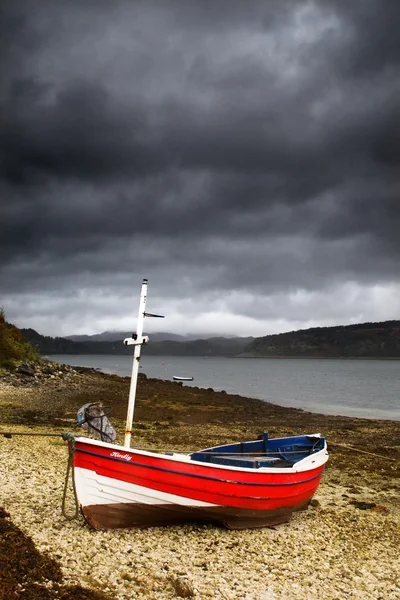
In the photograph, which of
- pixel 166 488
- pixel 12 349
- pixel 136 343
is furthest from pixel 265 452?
pixel 12 349

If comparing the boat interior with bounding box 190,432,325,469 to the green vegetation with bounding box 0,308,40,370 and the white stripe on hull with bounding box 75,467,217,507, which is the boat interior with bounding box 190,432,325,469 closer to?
the white stripe on hull with bounding box 75,467,217,507

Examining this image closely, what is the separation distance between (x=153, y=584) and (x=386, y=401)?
6059cm

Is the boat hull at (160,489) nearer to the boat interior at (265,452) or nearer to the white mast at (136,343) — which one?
the white mast at (136,343)

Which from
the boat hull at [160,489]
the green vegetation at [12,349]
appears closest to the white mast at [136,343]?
the boat hull at [160,489]

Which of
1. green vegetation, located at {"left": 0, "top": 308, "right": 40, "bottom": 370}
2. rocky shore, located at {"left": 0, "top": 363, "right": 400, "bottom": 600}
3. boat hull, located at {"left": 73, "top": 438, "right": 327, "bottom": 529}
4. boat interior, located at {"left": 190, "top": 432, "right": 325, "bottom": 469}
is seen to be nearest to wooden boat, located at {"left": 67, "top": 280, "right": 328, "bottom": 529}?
boat hull, located at {"left": 73, "top": 438, "right": 327, "bottom": 529}

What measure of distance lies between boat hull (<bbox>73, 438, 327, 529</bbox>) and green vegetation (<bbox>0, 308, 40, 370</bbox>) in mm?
40072

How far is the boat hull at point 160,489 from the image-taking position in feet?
37.3

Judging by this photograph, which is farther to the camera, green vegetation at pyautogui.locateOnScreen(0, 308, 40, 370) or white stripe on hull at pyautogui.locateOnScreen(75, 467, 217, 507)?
green vegetation at pyautogui.locateOnScreen(0, 308, 40, 370)

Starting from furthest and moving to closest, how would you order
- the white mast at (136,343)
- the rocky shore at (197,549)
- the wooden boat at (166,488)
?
the white mast at (136,343)
the wooden boat at (166,488)
the rocky shore at (197,549)

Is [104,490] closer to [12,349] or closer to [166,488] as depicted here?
[166,488]

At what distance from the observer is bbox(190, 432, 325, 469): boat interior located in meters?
14.7

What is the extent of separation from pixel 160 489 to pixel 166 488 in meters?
0.14

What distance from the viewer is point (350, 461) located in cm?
2236

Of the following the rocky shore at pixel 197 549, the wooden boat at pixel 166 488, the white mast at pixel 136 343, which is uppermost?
the white mast at pixel 136 343
